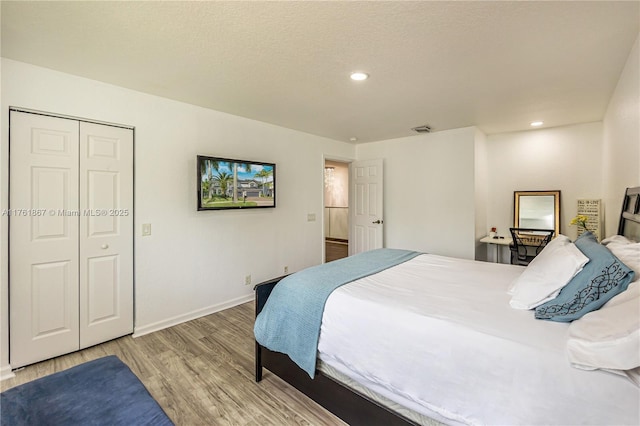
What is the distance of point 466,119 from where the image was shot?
12.4 feet

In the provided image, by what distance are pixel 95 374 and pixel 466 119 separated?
4347 mm

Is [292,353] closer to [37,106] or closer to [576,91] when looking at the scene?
[37,106]

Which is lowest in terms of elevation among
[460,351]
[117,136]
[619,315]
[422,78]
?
[460,351]

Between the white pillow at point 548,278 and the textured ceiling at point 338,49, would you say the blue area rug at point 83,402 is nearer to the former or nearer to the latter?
the white pillow at point 548,278

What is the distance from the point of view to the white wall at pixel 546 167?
400 centimetres

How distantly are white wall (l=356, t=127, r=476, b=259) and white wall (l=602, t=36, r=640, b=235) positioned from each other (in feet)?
4.69

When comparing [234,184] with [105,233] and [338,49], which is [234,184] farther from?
[338,49]

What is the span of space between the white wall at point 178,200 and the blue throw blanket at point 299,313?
1.57 metres

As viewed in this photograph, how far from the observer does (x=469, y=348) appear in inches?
51.2

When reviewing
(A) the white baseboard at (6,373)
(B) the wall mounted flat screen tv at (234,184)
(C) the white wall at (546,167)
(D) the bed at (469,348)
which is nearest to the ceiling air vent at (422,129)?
(C) the white wall at (546,167)

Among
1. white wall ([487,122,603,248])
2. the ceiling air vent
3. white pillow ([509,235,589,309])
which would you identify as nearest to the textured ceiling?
the ceiling air vent

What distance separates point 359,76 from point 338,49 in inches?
18.5

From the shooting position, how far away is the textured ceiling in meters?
1.64

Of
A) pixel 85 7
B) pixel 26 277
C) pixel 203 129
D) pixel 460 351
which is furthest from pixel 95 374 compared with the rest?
pixel 203 129
